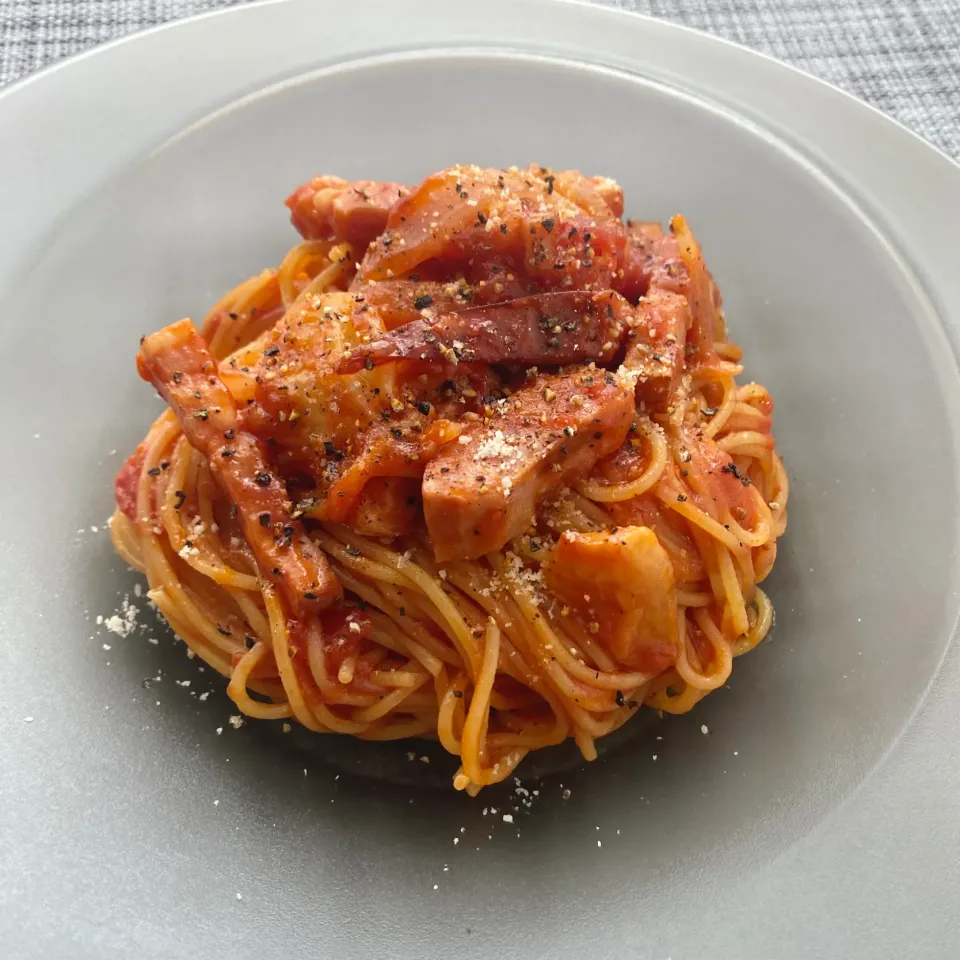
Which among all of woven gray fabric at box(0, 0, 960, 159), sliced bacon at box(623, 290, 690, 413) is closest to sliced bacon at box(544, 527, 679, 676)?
sliced bacon at box(623, 290, 690, 413)

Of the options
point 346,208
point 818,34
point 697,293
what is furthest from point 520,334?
point 818,34

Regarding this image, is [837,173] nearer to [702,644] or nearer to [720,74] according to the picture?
[720,74]

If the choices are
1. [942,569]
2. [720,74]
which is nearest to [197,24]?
[720,74]

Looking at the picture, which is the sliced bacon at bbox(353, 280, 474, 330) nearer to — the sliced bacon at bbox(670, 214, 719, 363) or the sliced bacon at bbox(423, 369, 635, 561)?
the sliced bacon at bbox(423, 369, 635, 561)

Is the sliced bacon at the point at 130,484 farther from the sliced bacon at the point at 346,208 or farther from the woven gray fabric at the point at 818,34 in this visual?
the woven gray fabric at the point at 818,34

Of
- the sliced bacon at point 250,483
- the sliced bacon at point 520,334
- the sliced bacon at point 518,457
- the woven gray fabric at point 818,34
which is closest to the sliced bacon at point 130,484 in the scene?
the sliced bacon at point 250,483

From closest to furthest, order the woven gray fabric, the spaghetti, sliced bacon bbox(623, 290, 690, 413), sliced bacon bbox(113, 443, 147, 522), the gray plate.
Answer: the gray plate → the spaghetti → sliced bacon bbox(623, 290, 690, 413) → sliced bacon bbox(113, 443, 147, 522) → the woven gray fabric
